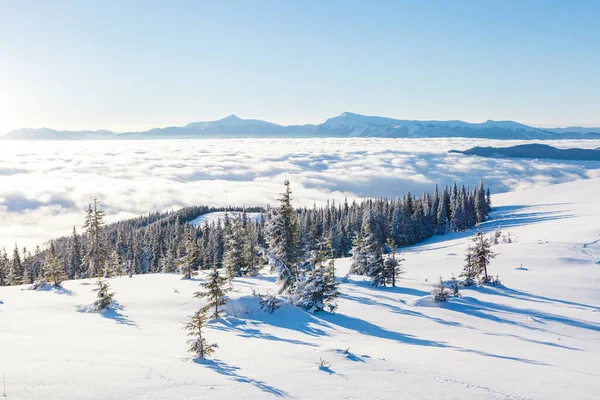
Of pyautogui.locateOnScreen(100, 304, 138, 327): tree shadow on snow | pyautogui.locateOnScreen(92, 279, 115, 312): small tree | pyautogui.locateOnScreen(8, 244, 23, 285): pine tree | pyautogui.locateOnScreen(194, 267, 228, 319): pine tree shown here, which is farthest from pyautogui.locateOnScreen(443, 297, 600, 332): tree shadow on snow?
pyautogui.locateOnScreen(8, 244, 23, 285): pine tree

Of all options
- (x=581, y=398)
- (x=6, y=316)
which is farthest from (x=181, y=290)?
(x=581, y=398)

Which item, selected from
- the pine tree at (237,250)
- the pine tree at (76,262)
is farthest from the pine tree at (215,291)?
the pine tree at (76,262)

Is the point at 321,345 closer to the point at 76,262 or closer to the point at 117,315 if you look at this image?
the point at 117,315

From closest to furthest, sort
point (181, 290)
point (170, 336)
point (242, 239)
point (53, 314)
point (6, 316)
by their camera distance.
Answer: point (170, 336)
point (6, 316)
point (53, 314)
point (181, 290)
point (242, 239)

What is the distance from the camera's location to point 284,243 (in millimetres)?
30266

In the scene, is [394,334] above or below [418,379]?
below

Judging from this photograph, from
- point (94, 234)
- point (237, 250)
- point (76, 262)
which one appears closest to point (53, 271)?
point (237, 250)

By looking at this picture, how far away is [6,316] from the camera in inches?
789

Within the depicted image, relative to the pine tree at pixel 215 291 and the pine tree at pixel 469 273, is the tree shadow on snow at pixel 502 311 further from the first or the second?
the pine tree at pixel 215 291

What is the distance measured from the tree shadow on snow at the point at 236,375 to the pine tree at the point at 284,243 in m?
15.6

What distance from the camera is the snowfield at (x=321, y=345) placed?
1102 cm

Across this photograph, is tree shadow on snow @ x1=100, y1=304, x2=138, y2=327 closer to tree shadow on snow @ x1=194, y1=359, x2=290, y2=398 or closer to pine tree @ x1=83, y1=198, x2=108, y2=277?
tree shadow on snow @ x1=194, y1=359, x2=290, y2=398

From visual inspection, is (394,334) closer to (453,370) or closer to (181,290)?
(453,370)

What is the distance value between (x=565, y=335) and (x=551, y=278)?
17.5 meters
